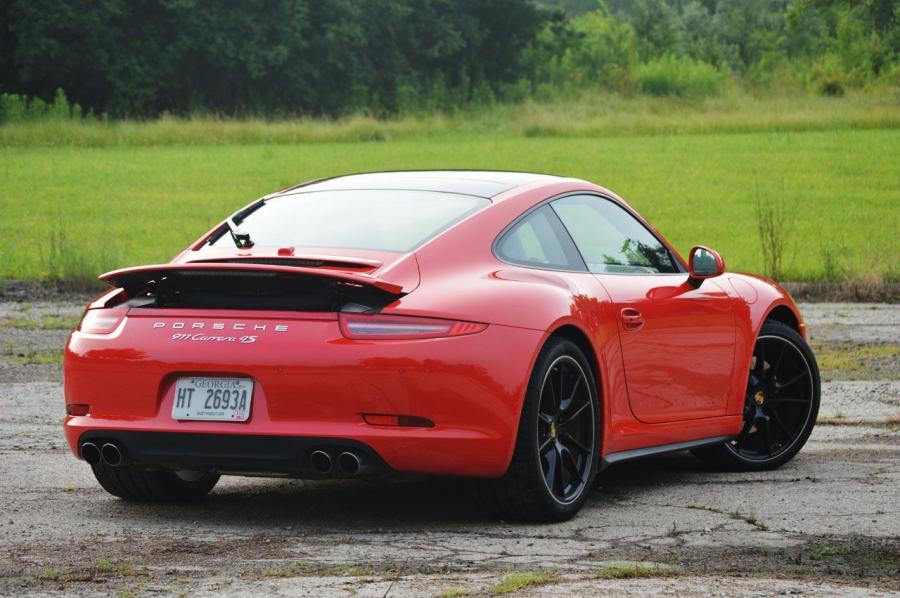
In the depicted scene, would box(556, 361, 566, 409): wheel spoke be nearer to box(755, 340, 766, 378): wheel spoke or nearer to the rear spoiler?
the rear spoiler

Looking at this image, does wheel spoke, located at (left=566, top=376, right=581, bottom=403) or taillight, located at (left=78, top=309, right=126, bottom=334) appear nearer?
taillight, located at (left=78, top=309, right=126, bottom=334)

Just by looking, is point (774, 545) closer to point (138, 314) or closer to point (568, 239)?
point (568, 239)

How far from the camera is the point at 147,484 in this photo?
7.28 metres

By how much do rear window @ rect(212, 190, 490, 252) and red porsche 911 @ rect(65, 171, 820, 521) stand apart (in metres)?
0.01

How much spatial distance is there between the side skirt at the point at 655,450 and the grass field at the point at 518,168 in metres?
12.0

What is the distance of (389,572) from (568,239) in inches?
87.2

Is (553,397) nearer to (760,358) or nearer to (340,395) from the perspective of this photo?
(340,395)

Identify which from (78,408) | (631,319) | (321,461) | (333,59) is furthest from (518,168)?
(321,461)

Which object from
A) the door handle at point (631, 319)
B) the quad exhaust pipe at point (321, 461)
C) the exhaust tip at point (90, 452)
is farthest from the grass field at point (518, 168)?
the quad exhaust pipe at point (321, 461)

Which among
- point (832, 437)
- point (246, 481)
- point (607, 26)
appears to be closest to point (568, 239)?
point (246, 481)

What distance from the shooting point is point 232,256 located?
686 centimetres

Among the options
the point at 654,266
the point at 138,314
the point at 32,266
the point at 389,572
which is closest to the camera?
the point at 389,572

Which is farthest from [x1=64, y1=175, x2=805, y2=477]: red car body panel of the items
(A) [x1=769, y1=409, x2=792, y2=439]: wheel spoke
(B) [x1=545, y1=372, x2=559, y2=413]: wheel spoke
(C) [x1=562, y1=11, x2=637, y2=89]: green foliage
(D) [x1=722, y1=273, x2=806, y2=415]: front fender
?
(C) [x1=562, y1=11, x2=637, y2=89]: green foliage

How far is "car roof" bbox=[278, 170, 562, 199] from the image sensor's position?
24.1ft
